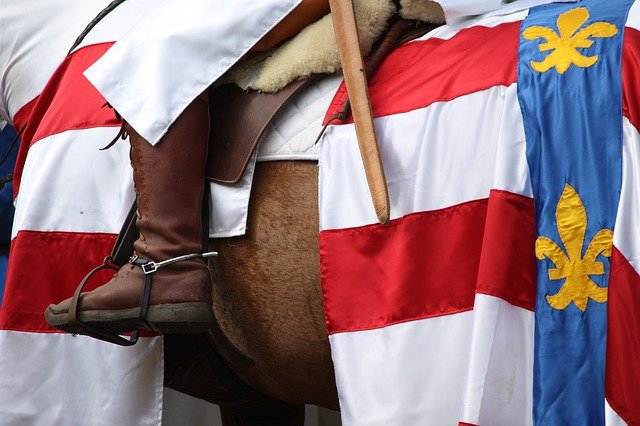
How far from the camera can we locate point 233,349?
215 centimetres

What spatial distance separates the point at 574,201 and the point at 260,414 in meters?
1.45

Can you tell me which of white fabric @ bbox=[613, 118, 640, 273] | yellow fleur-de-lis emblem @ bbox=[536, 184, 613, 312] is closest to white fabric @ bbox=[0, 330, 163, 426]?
yellow fleur-de-lis emblem @ bbox=[536, 184, 613, 312]

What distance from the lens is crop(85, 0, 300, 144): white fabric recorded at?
6.59 feet

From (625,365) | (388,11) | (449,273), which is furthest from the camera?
(388,11)

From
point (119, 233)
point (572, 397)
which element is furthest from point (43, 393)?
point (572, 397)

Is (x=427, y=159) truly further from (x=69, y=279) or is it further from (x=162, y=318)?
(x=69, y=279)

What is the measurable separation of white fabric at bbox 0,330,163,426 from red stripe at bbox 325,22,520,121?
71 cm

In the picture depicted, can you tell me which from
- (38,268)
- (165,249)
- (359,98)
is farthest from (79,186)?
(359,98)

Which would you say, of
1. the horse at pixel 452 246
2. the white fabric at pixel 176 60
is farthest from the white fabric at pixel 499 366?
the white fabric at pixel 176 60

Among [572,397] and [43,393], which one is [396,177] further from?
[43,393]

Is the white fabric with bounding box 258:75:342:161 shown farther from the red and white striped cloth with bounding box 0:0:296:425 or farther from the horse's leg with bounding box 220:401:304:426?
the horse's leg with bounding box 220:401:304:426

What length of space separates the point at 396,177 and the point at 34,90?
118 cm

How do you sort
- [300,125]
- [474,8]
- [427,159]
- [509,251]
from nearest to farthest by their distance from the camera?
[509,251] < [427,159] < [474,8] < [300,125]

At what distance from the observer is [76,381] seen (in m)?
2.23
